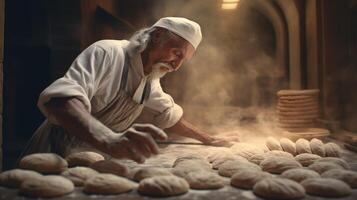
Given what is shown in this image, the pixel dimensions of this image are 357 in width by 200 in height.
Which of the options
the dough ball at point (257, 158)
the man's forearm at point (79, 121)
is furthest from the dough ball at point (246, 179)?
the man's forearm at point (79, 121)

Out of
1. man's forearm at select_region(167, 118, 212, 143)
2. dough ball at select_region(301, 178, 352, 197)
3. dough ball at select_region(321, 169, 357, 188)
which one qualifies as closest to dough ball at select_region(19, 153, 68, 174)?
dough ball at select_region(301, 178, 352, 197)

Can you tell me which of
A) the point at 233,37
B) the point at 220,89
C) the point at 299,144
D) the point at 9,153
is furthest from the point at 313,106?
the point at 233,37

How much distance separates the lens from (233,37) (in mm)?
8438

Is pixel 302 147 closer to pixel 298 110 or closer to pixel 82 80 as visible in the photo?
pixel 298 110

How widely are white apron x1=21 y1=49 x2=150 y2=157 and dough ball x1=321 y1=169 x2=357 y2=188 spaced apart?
1461 millimetres

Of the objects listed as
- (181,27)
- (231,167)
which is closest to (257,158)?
(231,167)

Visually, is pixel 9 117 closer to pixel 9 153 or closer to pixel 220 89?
pixel 9 153

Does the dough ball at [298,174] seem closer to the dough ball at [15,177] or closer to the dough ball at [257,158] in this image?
the dough ball at [257,158]

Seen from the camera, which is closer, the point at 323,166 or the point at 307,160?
the point at 323,166

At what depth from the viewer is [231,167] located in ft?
5.83

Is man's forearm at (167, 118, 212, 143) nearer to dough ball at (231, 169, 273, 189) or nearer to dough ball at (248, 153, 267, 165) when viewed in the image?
dough ball at (248, 153, 267, 165)

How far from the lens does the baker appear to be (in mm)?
1856

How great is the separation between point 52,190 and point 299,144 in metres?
1.72

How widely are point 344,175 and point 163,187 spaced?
2.81ft
